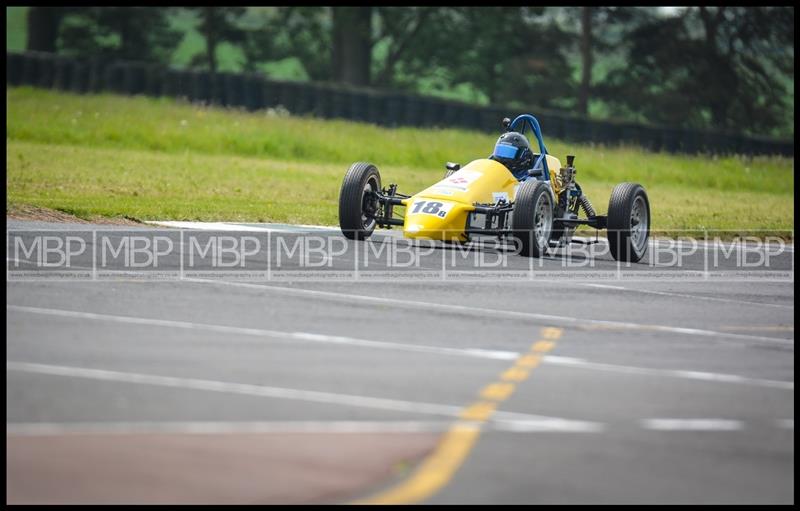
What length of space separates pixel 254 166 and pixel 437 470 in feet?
80.6

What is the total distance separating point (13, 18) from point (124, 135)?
2649 inches

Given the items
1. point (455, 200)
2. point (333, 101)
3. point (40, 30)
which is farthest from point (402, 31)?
point (455, 200)

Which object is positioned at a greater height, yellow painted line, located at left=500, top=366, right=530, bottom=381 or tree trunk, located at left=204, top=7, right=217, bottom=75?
tree trunk, located at left=204, top=7, right=217, bottom=75

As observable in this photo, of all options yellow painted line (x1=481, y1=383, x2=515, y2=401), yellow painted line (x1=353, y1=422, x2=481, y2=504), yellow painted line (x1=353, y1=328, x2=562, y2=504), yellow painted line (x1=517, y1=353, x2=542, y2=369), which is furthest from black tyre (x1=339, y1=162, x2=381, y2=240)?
yellow painted line (x1=353, y1=422, x2=481, y2=504)

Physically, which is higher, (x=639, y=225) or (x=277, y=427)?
(x=639, y=225)

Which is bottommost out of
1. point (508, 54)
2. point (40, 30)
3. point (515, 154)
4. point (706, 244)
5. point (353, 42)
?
point (706, 244)

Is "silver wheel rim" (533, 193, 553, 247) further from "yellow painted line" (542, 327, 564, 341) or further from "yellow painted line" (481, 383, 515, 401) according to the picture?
"yellow painted line" (481, 383, 515, 401)

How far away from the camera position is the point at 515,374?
413 inches

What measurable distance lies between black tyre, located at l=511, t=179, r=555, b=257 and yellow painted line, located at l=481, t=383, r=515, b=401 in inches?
286

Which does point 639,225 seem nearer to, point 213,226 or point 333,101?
point 213,226

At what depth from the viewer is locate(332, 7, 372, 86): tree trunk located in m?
59.6

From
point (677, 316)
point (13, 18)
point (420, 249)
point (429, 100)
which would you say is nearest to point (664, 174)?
point (429, 100)

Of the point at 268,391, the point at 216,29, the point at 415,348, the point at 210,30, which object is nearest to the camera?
the point at 268,391

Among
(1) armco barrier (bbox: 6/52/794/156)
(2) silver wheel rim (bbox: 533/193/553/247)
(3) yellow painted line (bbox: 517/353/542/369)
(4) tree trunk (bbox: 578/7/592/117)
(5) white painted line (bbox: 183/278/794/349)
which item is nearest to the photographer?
(3) yellow painted line (bbox: 517/353/542/369)
